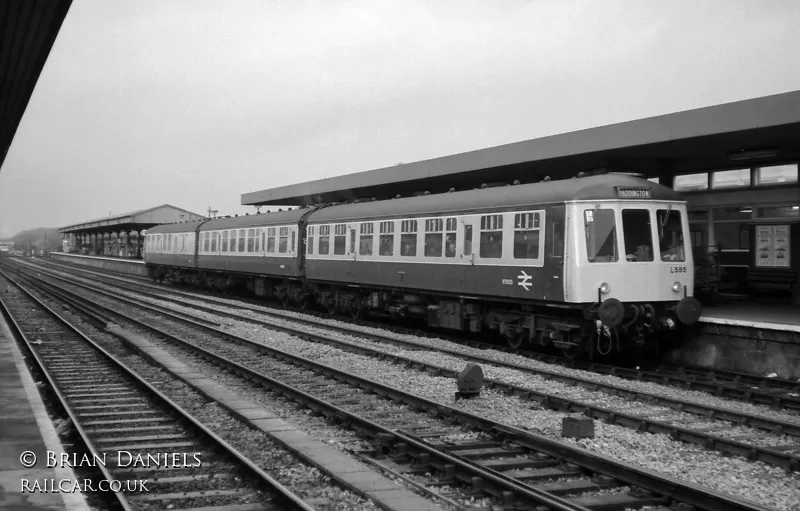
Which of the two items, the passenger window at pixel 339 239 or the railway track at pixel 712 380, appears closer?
the railway track at pixel 712 380

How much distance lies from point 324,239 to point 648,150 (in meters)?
10.4

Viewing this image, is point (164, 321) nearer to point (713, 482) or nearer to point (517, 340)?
point (517, 340)

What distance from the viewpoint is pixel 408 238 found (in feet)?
58.7

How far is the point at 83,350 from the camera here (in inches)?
617

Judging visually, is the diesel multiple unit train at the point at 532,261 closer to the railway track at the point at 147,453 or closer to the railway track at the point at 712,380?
the railway track at the point at 712,380

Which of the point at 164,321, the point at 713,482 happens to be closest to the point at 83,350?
the point at 164,321

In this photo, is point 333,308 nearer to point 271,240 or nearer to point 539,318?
point 271,240

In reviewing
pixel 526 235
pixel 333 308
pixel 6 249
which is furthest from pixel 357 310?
pixel 6 249

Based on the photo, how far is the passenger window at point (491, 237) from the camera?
14.6 meters

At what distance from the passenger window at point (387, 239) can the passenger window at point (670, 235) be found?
7.25m

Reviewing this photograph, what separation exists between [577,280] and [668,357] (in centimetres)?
361

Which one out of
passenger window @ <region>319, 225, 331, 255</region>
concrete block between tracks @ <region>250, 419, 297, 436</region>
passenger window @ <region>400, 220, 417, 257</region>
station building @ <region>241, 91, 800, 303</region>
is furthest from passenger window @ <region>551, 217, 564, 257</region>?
passenger window @ <region>319, 225, 331, 255</region>

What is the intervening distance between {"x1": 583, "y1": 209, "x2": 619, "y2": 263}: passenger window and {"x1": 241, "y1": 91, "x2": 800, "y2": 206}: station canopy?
191 cm

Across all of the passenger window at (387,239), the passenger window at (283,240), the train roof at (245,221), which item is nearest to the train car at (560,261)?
the passenger window at (387,239)
